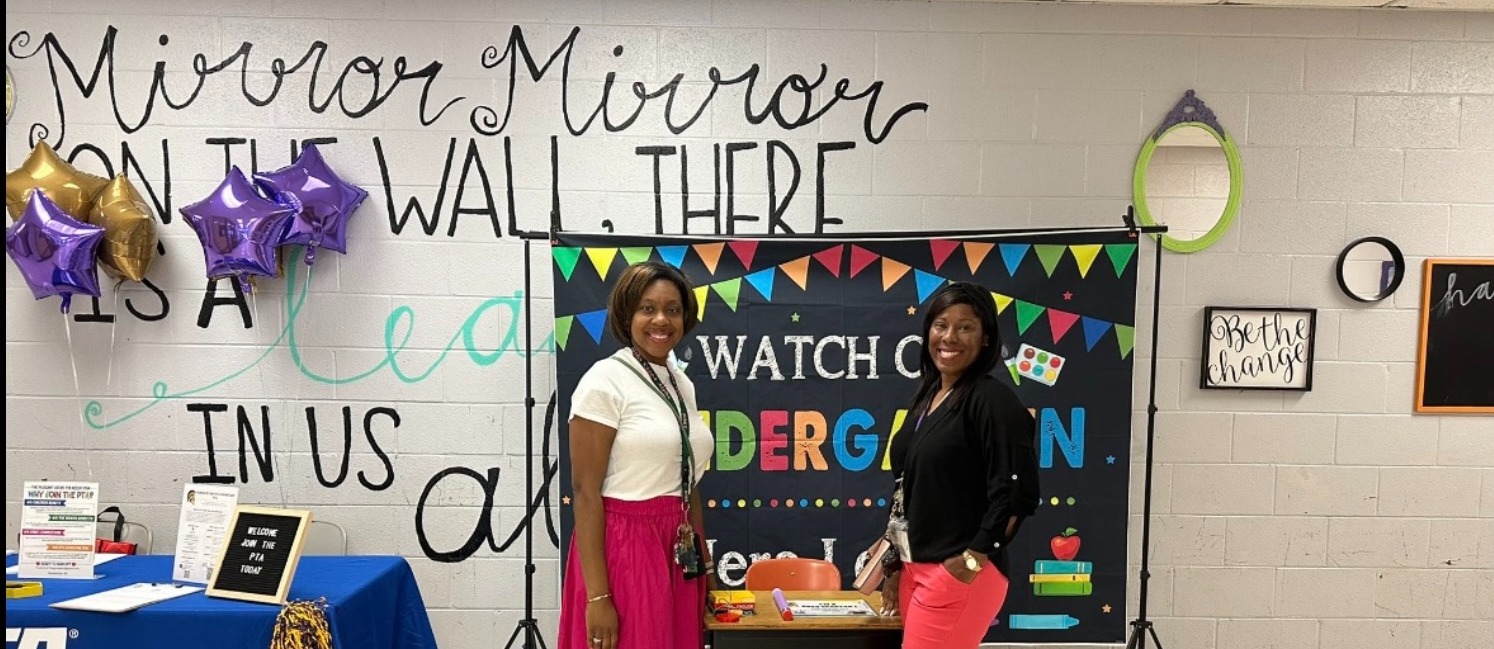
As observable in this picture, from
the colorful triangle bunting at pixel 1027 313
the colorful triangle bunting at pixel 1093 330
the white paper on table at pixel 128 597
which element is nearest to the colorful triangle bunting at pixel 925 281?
the colorful triangle bunting at pixel 1027 313

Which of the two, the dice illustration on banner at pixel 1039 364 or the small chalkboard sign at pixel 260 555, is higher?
the dice illustration on banner at pixel 1039 364

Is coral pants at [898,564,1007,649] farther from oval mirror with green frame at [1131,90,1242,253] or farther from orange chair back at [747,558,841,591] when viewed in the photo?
oval mirror with green frame at [1131,90,1242,253]

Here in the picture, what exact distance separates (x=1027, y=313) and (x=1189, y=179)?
76 cm

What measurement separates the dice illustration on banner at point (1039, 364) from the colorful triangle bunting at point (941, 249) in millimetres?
384

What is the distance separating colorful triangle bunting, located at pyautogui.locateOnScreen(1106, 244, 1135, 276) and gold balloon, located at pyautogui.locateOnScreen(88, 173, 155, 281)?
311 centimetres

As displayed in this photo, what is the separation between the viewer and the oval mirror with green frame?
327cm

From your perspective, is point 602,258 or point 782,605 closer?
point 782,605

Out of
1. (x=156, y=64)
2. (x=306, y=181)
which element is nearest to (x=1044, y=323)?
(x=306, y=181)

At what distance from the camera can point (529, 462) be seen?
10.4 feet

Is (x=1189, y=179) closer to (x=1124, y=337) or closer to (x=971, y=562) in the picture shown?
(x=1124, y=337)

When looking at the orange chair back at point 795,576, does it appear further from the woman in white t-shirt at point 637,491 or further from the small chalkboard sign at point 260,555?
the small chalkboard sign at point 260,555

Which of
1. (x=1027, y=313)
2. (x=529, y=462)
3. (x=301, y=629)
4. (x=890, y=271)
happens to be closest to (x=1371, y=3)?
(x=1027, y=313)

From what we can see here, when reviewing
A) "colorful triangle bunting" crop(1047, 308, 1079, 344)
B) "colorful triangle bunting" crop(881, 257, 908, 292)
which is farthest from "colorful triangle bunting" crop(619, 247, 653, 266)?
"colorful triangle bunting" crop(1047, 308, 1079, 344)

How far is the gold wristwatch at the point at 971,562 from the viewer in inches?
86.9
